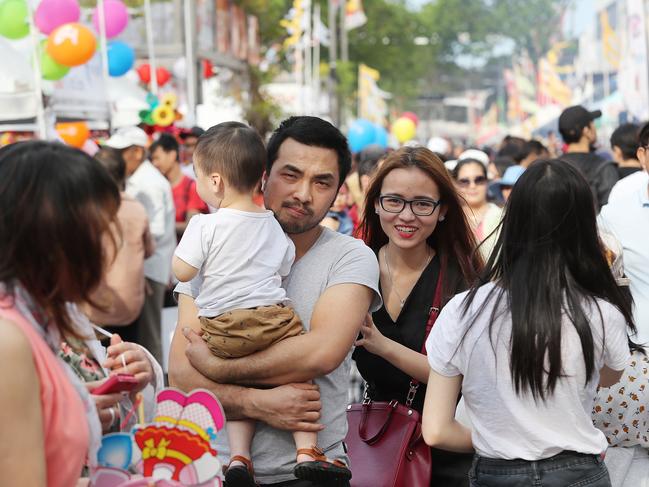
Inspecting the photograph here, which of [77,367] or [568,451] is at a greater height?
[77,367]

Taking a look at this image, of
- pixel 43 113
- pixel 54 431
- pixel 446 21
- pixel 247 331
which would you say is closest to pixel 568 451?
pixel 247 331

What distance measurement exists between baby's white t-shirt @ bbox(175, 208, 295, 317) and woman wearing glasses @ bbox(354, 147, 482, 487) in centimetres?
48

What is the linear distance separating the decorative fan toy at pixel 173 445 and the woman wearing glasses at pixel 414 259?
1369 millimetres

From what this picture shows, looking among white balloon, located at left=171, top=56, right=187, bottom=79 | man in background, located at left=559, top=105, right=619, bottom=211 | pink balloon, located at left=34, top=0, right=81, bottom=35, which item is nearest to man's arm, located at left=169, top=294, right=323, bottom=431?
man in background, located at left=559, top=105, right=619, bottom=211

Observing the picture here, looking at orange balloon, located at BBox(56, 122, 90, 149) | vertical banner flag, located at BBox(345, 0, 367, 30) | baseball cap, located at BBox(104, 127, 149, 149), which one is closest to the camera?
baseball cap, located at BBox(104, 127, 149, 149)

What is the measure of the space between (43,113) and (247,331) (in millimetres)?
6240

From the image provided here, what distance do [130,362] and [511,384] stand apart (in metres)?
1.00

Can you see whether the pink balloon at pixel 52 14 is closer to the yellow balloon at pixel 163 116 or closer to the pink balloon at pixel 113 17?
→ the pink balloon at pixel 113 17

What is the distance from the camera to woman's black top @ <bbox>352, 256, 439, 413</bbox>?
12.4ft

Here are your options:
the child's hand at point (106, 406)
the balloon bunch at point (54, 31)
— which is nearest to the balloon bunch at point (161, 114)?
the balloon bunch at point (54, 31)

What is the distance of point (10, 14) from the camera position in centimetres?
907

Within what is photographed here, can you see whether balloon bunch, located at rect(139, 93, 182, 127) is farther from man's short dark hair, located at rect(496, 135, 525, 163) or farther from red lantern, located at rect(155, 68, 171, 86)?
red lantern, located at rect(155, 68, 171, 86)

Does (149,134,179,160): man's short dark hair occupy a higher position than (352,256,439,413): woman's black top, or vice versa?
(352,256,439,413): woman's black top

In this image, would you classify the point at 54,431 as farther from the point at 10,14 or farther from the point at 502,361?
the point at 10,14
